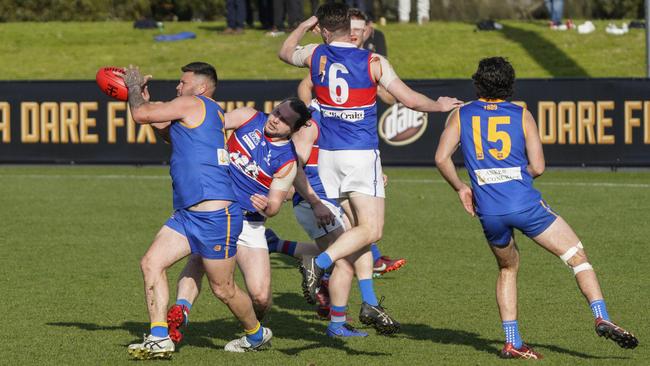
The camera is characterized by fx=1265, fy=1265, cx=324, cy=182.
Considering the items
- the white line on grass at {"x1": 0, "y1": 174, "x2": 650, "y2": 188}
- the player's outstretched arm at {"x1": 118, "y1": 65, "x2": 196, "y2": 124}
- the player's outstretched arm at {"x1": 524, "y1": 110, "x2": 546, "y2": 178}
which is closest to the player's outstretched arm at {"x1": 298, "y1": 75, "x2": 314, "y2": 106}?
the player's outstretched arm at {"x1": 118, "y1": 65, "x2": 196, "y2": 124}

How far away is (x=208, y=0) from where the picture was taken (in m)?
47.3

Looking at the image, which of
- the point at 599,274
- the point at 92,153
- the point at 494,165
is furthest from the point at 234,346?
the point at 92,153

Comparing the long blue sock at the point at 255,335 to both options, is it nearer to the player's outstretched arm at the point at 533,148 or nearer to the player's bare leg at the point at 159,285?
the player's bare leg at the point at 159,285

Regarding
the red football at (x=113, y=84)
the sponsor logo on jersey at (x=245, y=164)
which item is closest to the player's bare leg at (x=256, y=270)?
the sponsor logo on jersey at (x=245, y=164)

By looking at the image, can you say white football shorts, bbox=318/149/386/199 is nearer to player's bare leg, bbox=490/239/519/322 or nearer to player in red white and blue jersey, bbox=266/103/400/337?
player in red white and blue jersey, bbox=266/103/400/337

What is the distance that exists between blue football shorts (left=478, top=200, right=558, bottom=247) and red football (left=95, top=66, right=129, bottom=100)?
8.76ft

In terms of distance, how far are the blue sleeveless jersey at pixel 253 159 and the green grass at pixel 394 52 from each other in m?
20.9

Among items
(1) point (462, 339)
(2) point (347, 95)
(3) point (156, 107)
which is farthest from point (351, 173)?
(3) point (156, 107)

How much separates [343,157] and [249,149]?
71 centimetres

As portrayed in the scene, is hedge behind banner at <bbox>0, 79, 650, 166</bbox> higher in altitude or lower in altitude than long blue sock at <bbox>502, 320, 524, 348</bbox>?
lower

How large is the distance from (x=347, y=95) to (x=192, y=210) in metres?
1.53

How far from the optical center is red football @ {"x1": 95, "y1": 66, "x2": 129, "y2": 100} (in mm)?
8953

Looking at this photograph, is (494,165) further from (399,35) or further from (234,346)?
(399,35)

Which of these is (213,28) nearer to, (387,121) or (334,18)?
(387,121)
